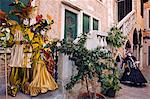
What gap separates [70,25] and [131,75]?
3092 millimetres

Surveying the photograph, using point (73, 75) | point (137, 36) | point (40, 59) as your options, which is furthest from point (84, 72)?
point (137, 36)

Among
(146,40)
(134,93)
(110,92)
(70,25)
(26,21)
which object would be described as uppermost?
(146,40)

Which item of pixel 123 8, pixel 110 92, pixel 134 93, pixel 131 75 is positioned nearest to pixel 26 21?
pixel 110 92

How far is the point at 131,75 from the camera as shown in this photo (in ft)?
30.0

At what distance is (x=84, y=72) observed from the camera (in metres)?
5.35

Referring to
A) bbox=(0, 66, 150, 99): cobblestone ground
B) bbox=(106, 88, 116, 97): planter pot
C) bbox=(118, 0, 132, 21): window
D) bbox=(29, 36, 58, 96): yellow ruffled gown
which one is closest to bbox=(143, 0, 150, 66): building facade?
bbox=(118, 0, 132, 21): window

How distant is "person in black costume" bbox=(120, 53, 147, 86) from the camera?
892 centimetres

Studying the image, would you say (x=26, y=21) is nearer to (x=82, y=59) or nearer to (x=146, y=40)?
(x=82, y=59)

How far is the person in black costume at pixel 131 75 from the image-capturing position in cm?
892

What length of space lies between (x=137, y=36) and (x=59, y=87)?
10.8 m

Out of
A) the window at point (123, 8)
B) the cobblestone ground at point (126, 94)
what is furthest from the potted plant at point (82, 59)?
the window at point (123, 8)

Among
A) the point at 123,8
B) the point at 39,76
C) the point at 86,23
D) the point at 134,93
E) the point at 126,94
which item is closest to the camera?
the point at 39,76

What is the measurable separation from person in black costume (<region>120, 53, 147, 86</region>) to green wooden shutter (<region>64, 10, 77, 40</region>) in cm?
247

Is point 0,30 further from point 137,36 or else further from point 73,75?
point 137,36
